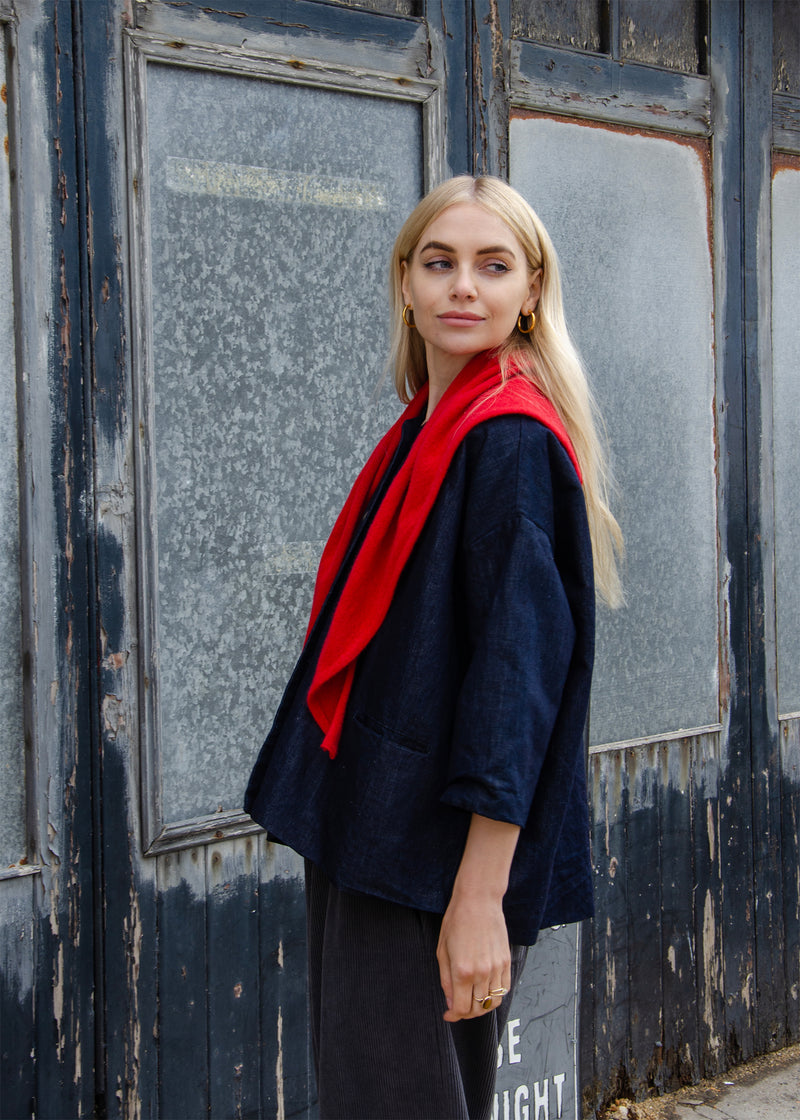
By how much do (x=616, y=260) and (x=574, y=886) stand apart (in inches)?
84.3

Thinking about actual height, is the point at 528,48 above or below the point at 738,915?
above

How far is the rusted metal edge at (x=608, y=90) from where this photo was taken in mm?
3178

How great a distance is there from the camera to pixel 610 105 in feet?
10.9

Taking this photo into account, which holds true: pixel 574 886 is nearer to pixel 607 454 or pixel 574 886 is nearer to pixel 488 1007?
pixel 488 1007

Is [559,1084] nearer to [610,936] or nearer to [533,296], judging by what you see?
[610,936]

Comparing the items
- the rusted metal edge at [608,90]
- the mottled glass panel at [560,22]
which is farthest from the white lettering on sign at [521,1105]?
the mottled glass panel at [560,22]

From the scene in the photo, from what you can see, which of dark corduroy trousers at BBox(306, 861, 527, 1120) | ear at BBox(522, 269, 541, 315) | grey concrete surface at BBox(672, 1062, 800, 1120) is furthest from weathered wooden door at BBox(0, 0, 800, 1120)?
ear at BBox(522, 269, 541, 315)

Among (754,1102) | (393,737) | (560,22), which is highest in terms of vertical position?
(560,22)

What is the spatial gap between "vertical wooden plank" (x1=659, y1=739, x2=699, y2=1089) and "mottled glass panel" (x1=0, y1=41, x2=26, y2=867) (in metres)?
1.94

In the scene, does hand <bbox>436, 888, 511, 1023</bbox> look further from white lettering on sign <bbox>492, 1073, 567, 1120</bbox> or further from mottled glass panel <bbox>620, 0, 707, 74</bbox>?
mottled glass panel <bbox>620, 0, 707, 74</bbox>

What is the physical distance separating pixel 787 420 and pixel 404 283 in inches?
89.0

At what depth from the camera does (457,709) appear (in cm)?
159

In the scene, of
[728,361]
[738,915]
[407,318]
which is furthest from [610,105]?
[738,915]

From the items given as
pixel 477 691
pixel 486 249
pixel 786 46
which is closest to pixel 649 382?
pixel 786 46
